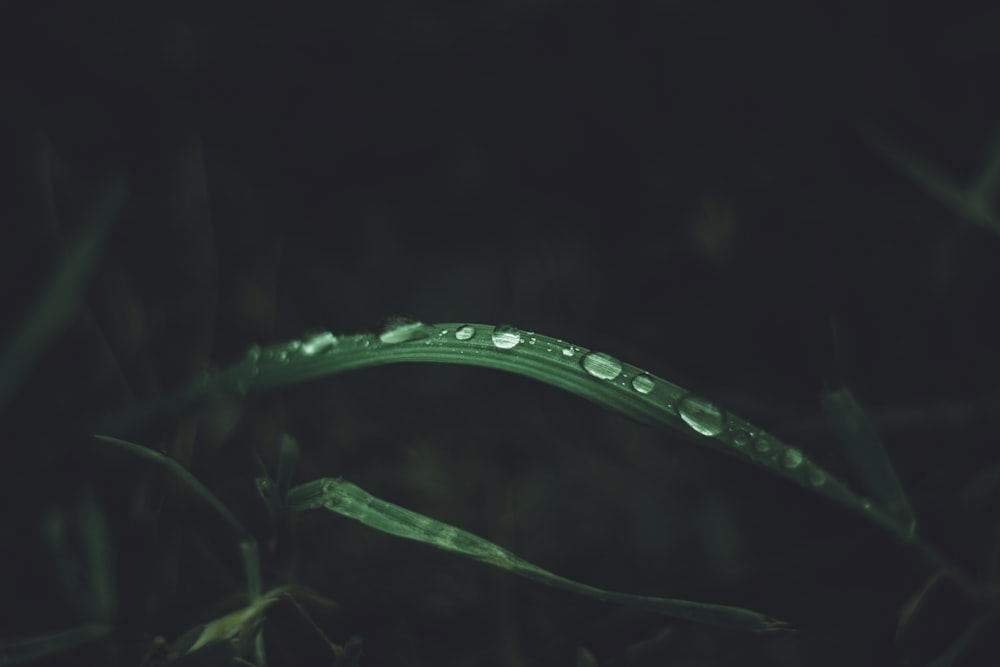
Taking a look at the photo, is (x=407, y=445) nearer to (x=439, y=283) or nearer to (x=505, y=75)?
(x=439, y=283)

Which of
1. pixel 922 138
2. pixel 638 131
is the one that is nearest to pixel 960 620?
pixel 922 138

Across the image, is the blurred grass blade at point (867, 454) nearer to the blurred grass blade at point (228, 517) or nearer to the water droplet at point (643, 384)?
the water droplet at point (643, 384)

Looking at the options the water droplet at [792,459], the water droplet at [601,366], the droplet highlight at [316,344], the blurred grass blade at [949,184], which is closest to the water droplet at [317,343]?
the droplet highlight at [316,344]

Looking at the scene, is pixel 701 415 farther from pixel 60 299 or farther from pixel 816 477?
pixel 60 299

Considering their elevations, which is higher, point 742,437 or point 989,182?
point 989,182

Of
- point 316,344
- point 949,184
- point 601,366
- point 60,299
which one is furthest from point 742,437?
point 60,299

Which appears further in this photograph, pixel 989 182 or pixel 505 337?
pixel 989 182

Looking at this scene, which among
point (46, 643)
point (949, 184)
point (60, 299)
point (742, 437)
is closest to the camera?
point (742, 437)
